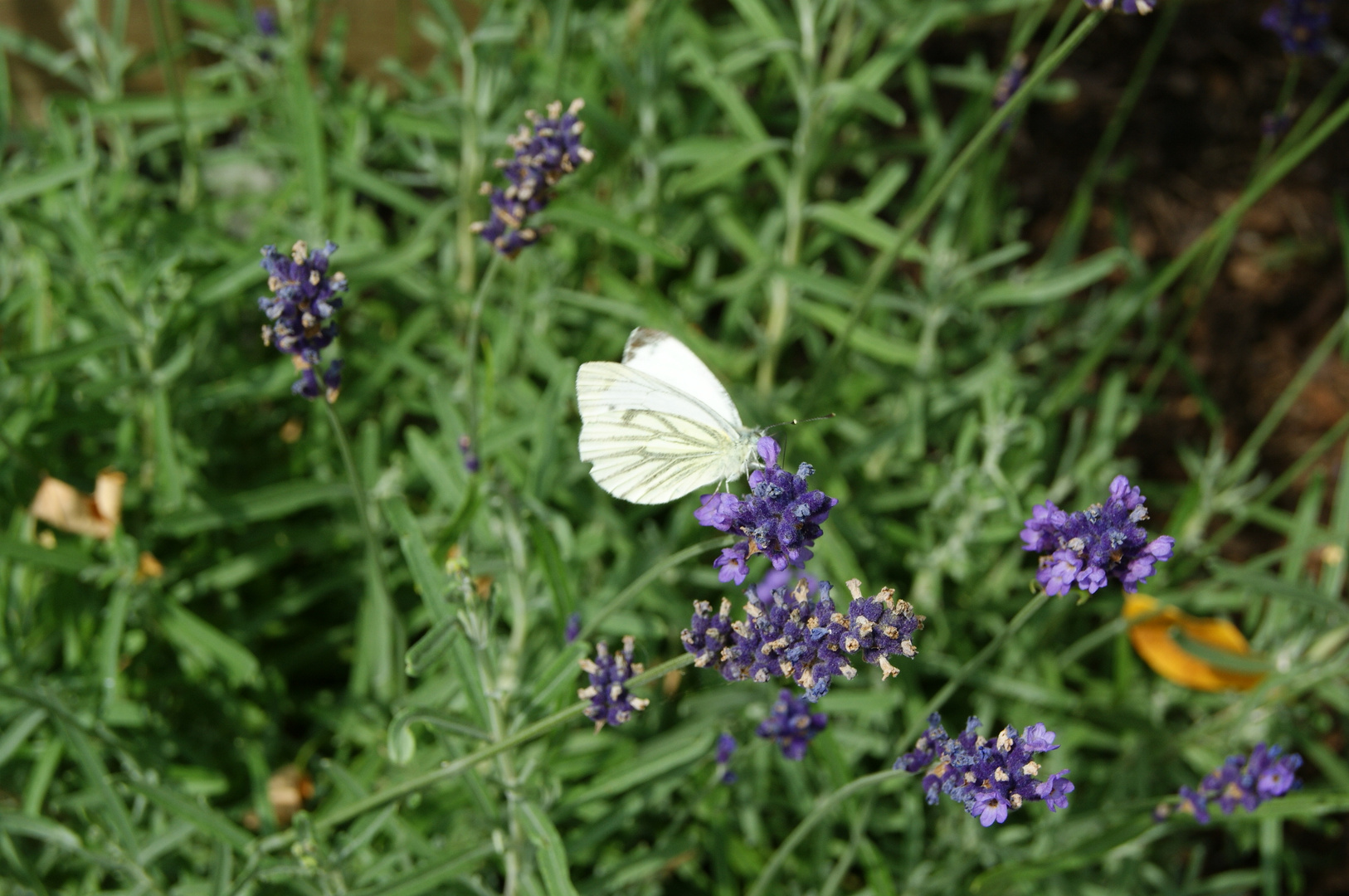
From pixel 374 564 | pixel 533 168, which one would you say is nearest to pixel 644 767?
pixel 374 564

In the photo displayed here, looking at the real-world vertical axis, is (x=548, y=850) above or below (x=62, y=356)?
below

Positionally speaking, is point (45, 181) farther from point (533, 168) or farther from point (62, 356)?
point (533, 168)

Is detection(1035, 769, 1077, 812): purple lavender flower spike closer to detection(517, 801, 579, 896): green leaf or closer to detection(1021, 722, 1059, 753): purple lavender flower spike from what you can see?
detection(1021, 722, 1059, 753): purple lavender flower spike

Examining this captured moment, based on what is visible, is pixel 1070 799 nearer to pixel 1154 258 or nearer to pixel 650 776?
pixel 650 776

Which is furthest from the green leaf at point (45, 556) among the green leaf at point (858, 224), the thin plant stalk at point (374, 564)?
the green leaf at point (858, 224)

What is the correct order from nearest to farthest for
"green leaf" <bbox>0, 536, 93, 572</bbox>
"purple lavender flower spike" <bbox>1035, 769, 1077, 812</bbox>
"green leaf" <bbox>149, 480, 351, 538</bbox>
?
"purple lavender flower spike" <bbox>1035, 769, 1077, 812</bbox>, "green leaf" <bbox>0, 536, 93, 572</bbox>, "green leaf" <bbox>149, 480, 351, 538</bbox>

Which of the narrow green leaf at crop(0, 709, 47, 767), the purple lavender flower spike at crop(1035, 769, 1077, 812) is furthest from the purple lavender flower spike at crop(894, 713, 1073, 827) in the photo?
the narrow green leaf at crop(0, 709, 47, 767)
